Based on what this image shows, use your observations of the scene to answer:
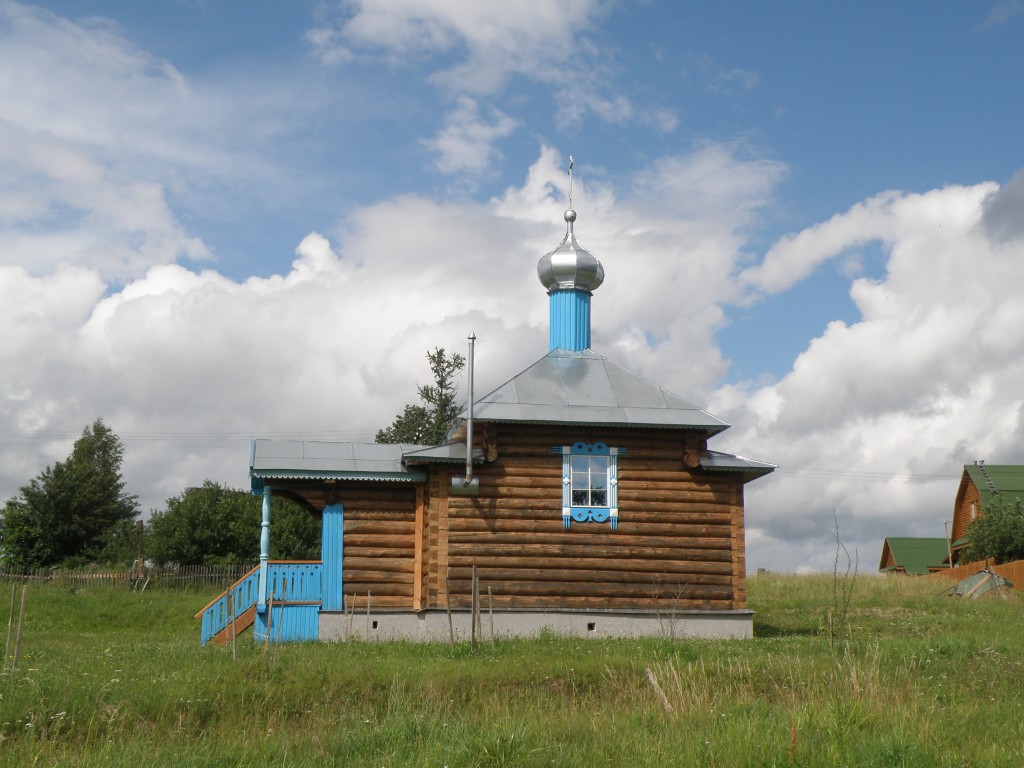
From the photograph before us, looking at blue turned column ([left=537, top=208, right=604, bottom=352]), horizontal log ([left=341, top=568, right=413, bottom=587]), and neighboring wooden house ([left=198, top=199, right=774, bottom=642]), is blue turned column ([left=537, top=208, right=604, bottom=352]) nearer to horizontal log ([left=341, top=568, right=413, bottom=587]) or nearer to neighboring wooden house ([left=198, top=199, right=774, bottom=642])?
neighboring wooden house ([left=198, top=199, right=774, bottom=642])

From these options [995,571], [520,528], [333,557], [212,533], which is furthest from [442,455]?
[212,533]

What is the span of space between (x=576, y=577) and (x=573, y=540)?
601mm

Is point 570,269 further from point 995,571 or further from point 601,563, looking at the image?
point 995,571

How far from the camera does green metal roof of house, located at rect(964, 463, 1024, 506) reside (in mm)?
38250

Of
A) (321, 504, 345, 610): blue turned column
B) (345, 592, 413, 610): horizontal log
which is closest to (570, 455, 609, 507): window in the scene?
(345, 592, 413, 610): horizontal log

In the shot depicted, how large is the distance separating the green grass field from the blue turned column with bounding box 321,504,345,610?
2.10m

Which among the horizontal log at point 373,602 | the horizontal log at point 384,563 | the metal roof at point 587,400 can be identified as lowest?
the horizontal log at point 373,602

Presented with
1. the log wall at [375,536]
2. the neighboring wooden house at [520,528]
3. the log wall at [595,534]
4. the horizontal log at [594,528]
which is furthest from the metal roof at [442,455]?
the horizontal log at [594,528]

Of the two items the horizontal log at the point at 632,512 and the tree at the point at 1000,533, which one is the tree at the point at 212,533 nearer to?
the horizontal log at the point at 632,512

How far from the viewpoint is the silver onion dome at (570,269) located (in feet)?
69.5

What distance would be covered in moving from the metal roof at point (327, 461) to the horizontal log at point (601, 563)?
165 cm

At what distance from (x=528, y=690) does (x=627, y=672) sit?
4.02 feet

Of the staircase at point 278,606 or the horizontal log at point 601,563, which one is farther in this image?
the horizontal log at point 601,563

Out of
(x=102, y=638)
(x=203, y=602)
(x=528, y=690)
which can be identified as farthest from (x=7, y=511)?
(x=528, y=690)
